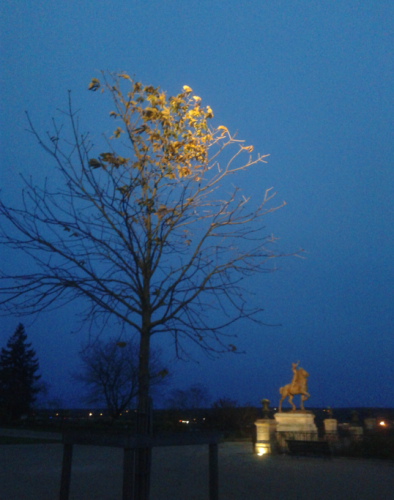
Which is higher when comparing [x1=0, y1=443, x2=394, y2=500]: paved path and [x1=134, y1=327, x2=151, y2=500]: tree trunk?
[x1=134, y1=327, x2=151, y2=500]: tree trunk

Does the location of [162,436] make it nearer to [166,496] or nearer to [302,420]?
[166,496]

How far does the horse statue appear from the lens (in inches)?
898

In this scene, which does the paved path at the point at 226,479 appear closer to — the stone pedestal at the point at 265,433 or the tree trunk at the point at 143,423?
the stone pedestal at the point at 265,433

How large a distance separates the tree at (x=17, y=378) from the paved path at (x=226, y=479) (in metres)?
37.1

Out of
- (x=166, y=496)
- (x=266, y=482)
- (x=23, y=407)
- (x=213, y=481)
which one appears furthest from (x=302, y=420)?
(x=23, y=407)

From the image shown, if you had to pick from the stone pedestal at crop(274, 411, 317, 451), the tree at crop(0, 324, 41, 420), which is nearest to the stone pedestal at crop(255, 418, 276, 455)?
the stone pedestal at crop(274, 411, 317, 451)

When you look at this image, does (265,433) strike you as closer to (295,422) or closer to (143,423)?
(295,422)

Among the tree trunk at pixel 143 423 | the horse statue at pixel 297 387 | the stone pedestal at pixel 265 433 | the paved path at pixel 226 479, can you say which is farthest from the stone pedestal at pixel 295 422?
the tree trunk at pixel 143 423

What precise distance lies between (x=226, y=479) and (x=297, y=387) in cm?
1097

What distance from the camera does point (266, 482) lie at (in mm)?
12203

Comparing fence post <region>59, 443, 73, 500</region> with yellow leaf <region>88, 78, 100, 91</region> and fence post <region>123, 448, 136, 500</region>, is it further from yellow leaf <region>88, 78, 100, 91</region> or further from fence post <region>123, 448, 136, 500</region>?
yellow leaf <region>88, 78, 100, 91</region>

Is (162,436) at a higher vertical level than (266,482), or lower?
higher

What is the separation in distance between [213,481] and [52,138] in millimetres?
4263

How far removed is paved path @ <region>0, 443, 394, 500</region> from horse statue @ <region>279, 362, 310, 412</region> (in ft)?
14.7
